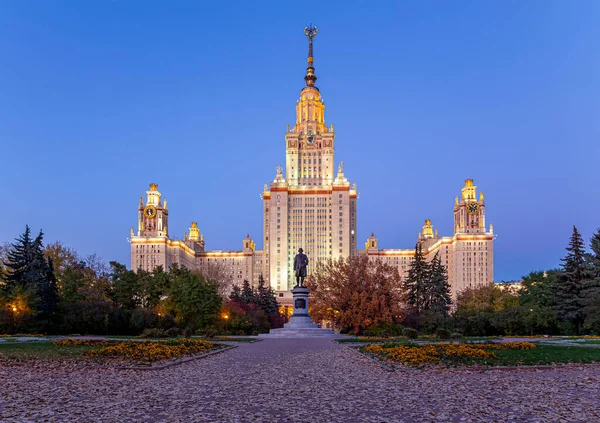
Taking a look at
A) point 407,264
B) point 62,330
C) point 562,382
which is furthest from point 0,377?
point 407,264

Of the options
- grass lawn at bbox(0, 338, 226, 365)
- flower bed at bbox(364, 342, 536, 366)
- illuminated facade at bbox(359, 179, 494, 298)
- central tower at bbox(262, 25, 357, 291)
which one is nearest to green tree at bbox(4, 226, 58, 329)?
grass lawn at bbox(0, 338, 226, 365)

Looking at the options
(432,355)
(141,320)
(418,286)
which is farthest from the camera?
(418,286)

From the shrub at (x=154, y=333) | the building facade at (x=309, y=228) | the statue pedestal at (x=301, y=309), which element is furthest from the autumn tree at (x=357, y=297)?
the building facade at (x=309, y=228)

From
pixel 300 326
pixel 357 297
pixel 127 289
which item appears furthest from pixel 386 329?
pixel 127 289

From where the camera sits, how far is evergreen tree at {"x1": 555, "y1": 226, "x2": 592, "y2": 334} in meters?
52.6

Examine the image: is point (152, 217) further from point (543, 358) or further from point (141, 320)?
point (543, 358)

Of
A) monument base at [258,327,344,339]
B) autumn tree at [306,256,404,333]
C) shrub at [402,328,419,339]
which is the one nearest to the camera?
shrub at [402,328,419,339]

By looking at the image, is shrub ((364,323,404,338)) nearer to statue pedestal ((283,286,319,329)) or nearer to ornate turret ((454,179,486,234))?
statue pedestal ((283,286,319,329))

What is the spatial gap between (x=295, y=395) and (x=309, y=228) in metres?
170

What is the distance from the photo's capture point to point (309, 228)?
18400 cm

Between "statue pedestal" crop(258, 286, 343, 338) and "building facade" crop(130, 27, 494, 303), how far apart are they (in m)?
110

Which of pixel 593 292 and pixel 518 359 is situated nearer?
pixel 518 359

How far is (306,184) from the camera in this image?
188000mm

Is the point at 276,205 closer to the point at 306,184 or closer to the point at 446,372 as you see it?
the point at 306,184
